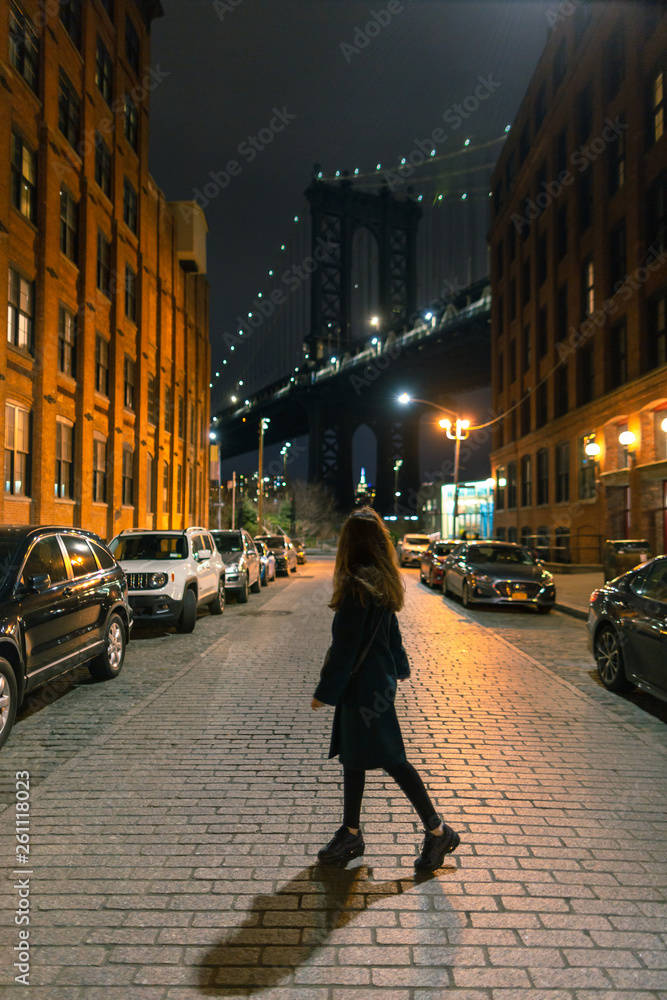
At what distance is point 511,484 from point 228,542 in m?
25.2

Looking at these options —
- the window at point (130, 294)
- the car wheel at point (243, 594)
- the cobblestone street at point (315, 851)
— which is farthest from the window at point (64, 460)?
the cobblestone street at point (315, 851)

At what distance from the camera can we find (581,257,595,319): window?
94.7 ft

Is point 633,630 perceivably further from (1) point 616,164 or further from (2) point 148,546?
(1) point 616,164

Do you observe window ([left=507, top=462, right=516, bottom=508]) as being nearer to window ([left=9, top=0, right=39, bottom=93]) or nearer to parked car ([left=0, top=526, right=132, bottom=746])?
window ([left=9, top=0, right=39, bottom=93])

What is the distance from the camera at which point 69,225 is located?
20719mm

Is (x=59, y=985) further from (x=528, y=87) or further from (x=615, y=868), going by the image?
(x=528, y=87)

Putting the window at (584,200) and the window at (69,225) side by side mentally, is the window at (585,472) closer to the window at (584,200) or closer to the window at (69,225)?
the window at (584,200)

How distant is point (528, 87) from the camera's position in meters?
38.1

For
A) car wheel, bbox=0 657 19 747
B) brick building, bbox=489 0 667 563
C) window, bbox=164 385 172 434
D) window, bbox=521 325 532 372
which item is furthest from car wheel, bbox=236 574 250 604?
window, bbox=521 325 532 372

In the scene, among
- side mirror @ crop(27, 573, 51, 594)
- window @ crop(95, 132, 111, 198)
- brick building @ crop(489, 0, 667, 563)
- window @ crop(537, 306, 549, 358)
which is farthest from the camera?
window @ crop(537, 306, 549, 358)

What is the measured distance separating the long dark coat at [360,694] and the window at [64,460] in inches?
693

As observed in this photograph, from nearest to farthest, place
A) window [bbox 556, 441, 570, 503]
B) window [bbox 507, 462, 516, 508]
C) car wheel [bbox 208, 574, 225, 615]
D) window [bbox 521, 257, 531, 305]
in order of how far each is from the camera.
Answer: car wheel [bbox 208, 574, 225, 615] → window [bbox 556, 441, 570, 503] → window [bbox 521, 257, 531, 305] → window [bbox 507, 462, 516, 508]

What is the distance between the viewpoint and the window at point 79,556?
7398mm

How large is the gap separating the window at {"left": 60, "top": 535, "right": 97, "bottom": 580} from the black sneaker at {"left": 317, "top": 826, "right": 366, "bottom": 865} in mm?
4612
